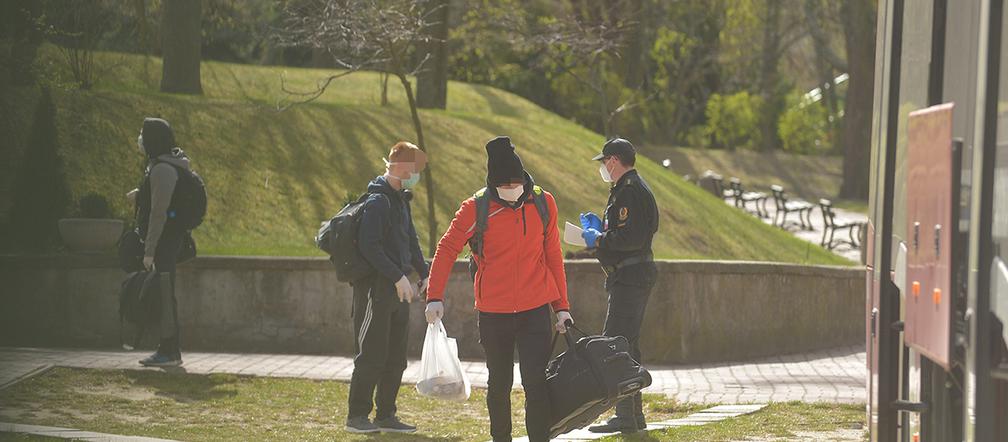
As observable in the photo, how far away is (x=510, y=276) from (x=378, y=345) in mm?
1952

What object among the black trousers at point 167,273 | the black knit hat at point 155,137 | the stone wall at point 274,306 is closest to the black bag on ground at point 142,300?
the black trousers at point 167,273

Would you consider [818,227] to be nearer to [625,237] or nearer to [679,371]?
[679,371]

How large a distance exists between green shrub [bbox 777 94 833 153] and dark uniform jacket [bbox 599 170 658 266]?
53.7 meters

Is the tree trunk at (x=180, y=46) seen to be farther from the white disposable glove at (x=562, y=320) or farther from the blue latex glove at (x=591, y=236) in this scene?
the white disposable glove at (x=562, y=320)

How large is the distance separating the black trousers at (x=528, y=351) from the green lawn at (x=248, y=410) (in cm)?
159

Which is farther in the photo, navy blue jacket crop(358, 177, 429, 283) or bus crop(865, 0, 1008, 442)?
navy blue jacket crop(358, 177, 429, 283)

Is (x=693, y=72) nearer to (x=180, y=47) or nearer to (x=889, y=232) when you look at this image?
(x=180, y=47)

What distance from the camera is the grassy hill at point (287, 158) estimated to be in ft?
62.8

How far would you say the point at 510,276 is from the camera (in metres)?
8.34

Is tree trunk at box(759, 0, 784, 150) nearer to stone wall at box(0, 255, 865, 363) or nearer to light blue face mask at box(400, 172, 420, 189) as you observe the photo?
stone wall at box(0, 255, 865, 363)

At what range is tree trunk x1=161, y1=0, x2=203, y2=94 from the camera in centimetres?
2430

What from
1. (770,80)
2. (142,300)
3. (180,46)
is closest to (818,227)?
(180,46)

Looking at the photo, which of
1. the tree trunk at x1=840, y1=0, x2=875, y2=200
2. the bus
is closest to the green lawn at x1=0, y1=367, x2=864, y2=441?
the bus

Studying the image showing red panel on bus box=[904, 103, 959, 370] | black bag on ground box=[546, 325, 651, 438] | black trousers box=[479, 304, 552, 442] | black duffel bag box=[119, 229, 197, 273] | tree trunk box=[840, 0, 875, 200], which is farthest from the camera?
tree trunk box=[840, 0, 875, 200]
